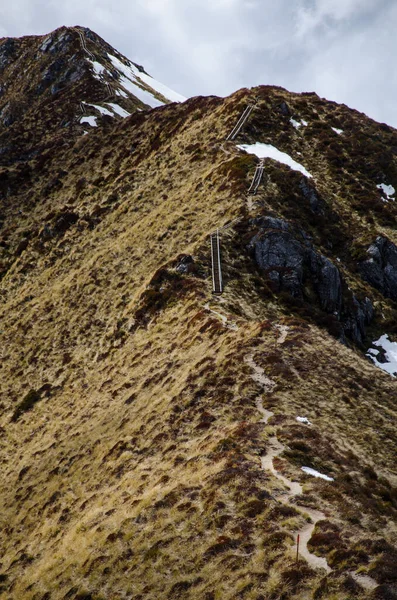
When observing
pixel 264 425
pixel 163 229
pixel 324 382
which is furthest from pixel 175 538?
pixel 163 229

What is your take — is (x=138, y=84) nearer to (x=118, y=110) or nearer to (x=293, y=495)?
(x=118, y=110)

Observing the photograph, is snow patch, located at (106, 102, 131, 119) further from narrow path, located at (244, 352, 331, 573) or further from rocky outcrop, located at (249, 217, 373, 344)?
narrow path, located at (244, 352, 331, 573)

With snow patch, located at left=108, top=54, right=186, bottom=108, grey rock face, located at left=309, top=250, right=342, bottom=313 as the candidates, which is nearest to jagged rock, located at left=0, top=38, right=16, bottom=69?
snow patch, located at left=108, top=54, right=186, bottom=108

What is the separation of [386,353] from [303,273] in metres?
9.81

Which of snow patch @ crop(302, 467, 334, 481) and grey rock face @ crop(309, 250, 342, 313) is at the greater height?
grey rock face @ crop(309, 250, 342, 313)

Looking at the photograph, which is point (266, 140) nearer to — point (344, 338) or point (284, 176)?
point (284, 176)

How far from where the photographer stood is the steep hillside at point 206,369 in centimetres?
1566

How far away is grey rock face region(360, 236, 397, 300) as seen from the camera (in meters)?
47.8

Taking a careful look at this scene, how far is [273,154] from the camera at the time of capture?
59594mm

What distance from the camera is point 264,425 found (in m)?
21.2

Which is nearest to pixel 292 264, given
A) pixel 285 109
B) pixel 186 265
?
pixel 186 265

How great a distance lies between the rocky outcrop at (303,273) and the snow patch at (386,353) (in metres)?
1.45

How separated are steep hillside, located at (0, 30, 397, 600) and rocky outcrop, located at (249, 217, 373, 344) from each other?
0.16m

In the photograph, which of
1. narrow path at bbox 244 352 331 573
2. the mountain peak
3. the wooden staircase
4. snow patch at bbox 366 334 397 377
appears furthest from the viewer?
the mountain peak
